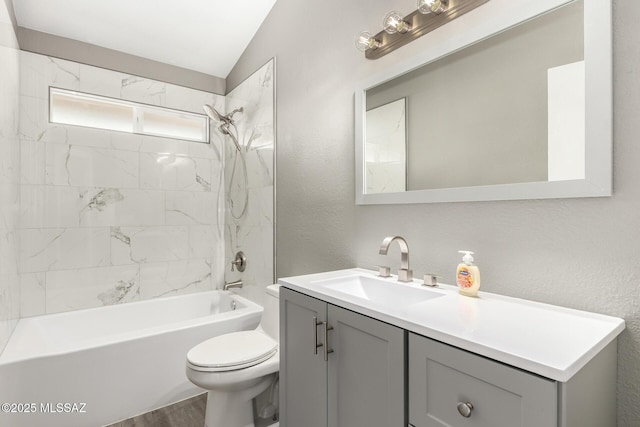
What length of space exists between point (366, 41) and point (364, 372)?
1.48 m

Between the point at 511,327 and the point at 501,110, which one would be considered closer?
the point at 511,327

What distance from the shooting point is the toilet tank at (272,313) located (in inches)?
78.5

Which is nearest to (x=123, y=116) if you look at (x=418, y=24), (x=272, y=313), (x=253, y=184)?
(x=253, y=184)

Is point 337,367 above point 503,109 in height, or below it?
below

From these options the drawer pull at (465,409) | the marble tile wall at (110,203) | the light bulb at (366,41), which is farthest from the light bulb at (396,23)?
the marble tile wall at (110,203)

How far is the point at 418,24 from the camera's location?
4.79 ft

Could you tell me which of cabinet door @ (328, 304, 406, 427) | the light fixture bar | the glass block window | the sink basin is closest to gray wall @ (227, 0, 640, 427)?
the light fixture bar

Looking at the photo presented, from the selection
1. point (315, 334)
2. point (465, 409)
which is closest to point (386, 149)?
point (315, 334)

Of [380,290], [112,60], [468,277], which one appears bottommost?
[380,290]

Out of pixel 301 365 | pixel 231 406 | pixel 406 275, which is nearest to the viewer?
pixel 301 365

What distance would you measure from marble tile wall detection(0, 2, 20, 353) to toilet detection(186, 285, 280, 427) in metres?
1.15

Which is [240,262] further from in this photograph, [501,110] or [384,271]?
[501,110]

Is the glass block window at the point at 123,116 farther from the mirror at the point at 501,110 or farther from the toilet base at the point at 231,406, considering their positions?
the toilet base at the point at 231,406

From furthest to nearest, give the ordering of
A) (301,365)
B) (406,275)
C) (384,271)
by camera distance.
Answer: (384,271) → (406,275) → (301,365)
